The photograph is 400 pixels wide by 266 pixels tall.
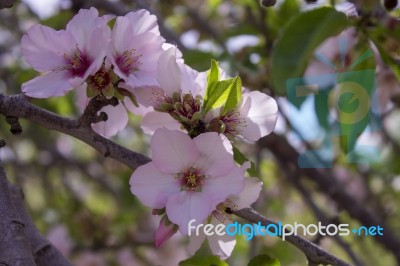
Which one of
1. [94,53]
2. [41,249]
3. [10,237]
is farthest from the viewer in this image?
[41,249]

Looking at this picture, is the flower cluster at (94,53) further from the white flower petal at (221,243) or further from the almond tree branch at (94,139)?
the white flower petal at (221,243)

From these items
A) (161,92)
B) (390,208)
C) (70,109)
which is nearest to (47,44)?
(161,92)

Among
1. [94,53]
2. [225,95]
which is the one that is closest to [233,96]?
[225,95]

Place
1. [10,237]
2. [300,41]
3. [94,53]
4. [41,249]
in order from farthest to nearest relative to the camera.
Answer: [300,41] → [41,249] → [94,53] → [10,237]

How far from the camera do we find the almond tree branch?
982mm

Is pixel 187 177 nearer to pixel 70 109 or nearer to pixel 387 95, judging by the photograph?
pixel 387 95

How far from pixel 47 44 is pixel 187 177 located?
1.05 feet

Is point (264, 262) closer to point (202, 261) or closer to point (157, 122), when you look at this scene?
point (202, 261)

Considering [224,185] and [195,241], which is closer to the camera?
[224,185]

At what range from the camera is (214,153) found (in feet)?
3.16

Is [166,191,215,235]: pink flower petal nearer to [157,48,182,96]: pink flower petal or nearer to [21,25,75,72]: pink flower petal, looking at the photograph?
[157,48,182,96]: pink flower petal

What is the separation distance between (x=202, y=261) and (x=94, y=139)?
0.29m

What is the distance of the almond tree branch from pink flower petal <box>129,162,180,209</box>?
4 cm

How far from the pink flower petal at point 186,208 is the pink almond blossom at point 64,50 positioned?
248mm
